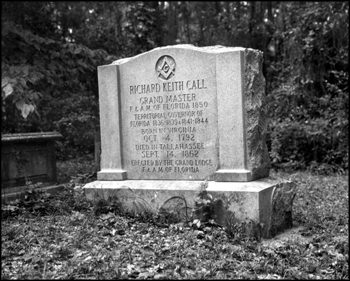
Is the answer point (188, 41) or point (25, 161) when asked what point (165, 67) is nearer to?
point (25, 161)

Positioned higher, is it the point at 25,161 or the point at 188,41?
the point at 188,41

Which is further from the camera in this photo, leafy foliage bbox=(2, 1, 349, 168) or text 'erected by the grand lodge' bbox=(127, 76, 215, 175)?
leafy foliage bbox=(2, 1, 349, 168)

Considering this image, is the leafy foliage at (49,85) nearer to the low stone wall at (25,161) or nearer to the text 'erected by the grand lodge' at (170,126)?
the low stone wall at (25,161)

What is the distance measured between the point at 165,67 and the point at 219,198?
1929 mm

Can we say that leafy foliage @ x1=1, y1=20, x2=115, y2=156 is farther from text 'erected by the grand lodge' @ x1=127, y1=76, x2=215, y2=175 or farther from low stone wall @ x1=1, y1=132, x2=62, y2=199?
text 'erected by the grand lodge' @ x1=127, y1=76, x2=215, y2=175

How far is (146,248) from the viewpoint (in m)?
4.80

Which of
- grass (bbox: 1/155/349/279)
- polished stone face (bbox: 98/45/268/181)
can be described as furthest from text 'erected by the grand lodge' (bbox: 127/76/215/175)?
grass (bbox: 1/155/349/279)

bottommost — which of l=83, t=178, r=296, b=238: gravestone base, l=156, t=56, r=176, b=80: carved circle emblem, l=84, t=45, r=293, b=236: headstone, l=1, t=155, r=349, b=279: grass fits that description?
l=1, t=155, r=349, b=279: grass

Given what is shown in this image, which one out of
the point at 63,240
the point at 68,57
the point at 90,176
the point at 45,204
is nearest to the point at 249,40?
the point at 68,57

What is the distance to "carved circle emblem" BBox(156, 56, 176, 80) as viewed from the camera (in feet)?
21.0

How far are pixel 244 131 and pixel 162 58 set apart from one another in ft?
5.03

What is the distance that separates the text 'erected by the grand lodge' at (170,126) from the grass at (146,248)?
824 mm

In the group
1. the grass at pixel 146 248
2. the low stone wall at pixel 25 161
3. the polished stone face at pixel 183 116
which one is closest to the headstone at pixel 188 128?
the polished stone face at pixel 183 116

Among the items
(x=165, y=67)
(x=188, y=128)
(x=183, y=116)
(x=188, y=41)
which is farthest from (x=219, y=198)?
(x=188, y=41)
